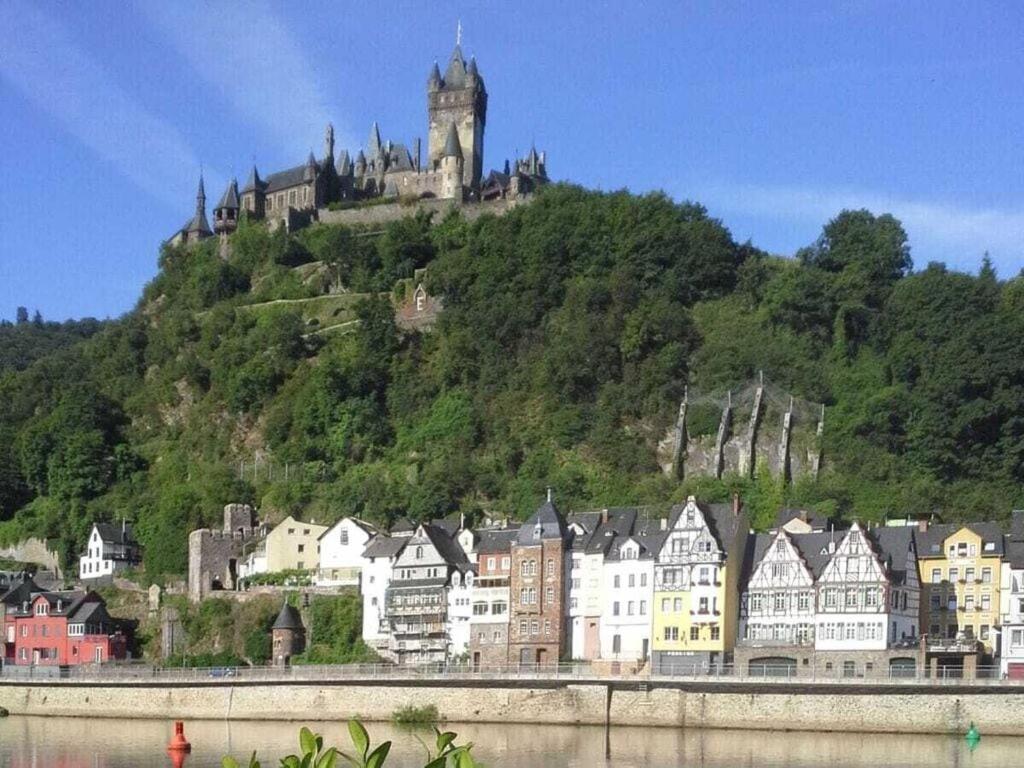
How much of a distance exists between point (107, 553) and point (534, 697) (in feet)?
97.9

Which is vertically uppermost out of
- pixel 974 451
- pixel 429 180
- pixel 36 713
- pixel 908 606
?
pixel 429 180

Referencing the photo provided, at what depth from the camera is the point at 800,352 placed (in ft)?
245

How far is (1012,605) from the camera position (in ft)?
181

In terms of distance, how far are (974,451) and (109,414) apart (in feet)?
138

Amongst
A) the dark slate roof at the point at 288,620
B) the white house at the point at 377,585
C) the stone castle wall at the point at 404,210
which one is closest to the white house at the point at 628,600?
the white house at the point at 377,585

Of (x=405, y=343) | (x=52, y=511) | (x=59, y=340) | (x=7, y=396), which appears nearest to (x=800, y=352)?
(x=405, y=343)

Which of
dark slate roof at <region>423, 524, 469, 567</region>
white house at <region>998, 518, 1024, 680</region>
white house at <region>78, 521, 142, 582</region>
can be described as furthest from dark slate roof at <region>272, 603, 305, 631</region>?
white house at <region>998, 518, 1024, 680</region>

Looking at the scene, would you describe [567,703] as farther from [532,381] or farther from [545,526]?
[532,381]

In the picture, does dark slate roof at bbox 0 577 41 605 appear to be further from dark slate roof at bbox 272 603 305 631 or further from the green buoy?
the green buoy

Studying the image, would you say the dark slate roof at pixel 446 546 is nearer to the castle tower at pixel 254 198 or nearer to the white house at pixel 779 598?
the white house at pixel 779 598

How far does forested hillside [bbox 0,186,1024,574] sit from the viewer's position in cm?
6850

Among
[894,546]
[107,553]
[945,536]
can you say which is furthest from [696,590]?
[107,553]

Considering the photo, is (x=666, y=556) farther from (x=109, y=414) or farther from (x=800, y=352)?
(x=109, y=414)

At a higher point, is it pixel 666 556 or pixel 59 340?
pixel 59 340
